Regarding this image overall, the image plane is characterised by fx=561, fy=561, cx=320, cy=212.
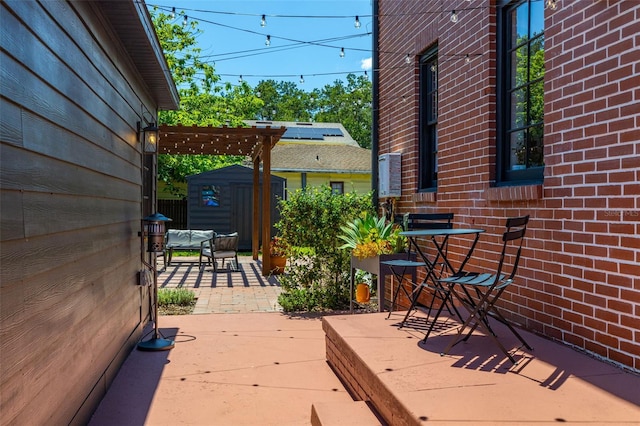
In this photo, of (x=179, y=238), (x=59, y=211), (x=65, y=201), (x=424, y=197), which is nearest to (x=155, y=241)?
(x=65, y=201)

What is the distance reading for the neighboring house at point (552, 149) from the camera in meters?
3.04

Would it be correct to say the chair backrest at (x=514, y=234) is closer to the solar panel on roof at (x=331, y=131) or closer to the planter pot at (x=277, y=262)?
the planter pot at (x=277, y=262)

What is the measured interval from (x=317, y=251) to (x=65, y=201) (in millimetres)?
4386

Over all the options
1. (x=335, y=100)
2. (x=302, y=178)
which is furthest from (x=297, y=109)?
(x=302, y=178)

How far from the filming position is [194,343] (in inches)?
203

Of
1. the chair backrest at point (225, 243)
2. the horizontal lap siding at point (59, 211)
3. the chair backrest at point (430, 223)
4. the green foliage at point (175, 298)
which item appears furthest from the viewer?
the chair backrest at point (225, 243)

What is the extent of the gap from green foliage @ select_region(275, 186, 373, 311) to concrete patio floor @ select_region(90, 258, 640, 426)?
113cm

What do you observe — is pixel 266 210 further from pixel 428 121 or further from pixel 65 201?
pixel 65 201

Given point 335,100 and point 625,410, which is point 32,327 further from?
point 335,100

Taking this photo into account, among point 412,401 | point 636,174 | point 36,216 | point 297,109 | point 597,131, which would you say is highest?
point 297,109

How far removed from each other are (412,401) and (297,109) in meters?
43.8

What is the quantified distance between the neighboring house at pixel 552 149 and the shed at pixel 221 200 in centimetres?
945

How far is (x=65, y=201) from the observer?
2.73m

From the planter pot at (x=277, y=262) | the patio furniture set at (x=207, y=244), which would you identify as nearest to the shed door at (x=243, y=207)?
the patio furniture set at (x=207, y=244)
